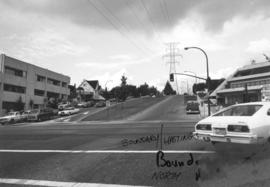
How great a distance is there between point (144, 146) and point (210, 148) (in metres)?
2.42

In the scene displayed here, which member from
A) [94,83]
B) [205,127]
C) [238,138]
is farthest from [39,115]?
[94,83]

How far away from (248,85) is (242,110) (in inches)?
2105

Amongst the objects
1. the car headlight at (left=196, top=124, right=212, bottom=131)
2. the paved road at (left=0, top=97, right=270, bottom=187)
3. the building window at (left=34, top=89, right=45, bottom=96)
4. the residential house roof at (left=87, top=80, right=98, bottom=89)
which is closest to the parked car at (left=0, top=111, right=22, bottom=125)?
the building window at (left=34, top=89, right=45, bottom=96)

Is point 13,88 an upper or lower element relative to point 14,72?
lower

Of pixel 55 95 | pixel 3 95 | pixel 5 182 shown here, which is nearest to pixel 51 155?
pixel 5 182

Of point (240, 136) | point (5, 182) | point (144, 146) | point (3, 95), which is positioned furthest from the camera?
point (3, 95)

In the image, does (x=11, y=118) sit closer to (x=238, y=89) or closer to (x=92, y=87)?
(x=238, y=89)

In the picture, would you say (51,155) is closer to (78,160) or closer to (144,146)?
(78,160)

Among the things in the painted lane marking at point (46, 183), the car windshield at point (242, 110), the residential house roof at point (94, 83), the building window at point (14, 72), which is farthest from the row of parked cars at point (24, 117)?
the residential house roof at point (94, 83)

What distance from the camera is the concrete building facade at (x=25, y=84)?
137 ft

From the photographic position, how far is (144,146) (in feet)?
28.8

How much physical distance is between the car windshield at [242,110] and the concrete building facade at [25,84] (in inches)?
1648

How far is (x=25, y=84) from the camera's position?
47.8m

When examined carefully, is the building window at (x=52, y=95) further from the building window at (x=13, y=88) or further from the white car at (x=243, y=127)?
the white car at (x=243, y=127)
